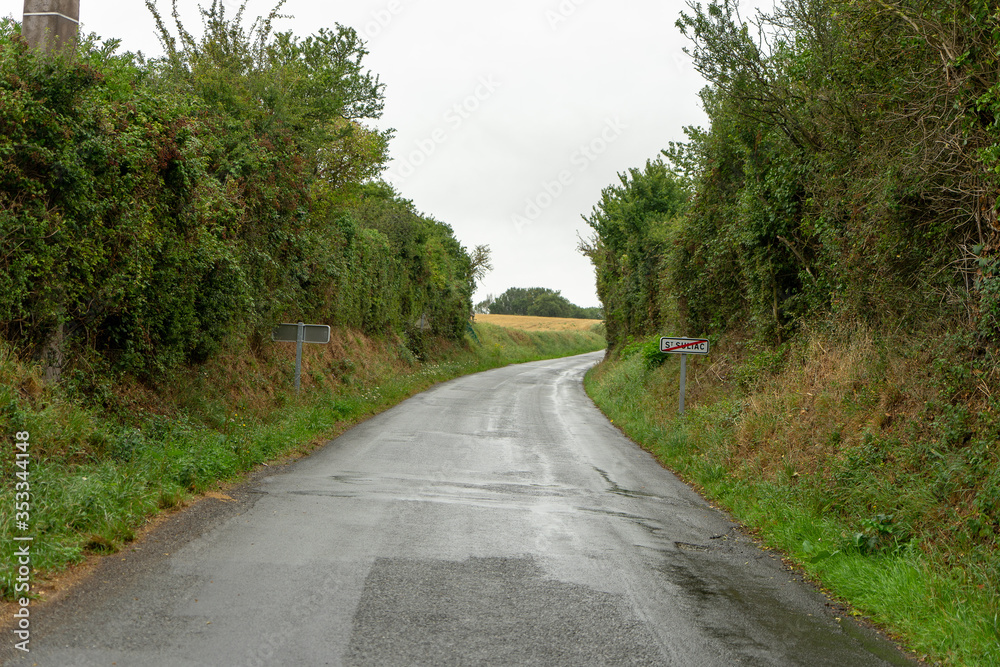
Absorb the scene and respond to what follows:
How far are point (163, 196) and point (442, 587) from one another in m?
7.71

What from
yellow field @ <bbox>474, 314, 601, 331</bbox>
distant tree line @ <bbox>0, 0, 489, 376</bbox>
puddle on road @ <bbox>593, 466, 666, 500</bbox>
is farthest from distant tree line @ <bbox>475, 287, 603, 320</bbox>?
puddle on road @ <bbox>593, 466, 666, 500</bbox>

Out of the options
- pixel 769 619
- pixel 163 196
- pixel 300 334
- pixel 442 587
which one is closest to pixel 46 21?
pixel 163 196

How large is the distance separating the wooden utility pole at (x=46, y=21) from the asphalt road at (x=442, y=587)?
625cm

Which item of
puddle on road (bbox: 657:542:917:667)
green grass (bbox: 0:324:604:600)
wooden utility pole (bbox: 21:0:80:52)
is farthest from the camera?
wooden utility pole (bbox: 21:0:80:52)

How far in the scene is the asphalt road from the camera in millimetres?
4383

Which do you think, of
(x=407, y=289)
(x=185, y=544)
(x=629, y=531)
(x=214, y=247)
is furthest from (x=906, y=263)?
(x=407, y=289)

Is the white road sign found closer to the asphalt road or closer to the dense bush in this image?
the dense bush

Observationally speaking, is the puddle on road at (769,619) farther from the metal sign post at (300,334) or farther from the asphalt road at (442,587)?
the metal sign post at (300,334)

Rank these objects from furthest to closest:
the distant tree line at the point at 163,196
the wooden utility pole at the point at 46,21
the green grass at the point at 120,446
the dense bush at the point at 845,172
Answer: the wooden utility pole at the point at 46,21 → the distant tree line at the point at 163,196 → the dense bush at the point at 845,172 → the green grass at the point at 120,446

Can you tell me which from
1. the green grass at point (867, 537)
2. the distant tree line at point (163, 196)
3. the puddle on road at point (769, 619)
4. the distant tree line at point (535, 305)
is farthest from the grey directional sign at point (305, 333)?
the distant tree line at point (535, 305)

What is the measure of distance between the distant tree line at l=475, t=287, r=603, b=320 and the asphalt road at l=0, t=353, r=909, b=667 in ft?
356

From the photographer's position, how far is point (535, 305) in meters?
121

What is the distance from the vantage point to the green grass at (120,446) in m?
6.00

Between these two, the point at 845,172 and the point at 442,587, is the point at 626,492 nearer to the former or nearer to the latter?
the point at 442,587
